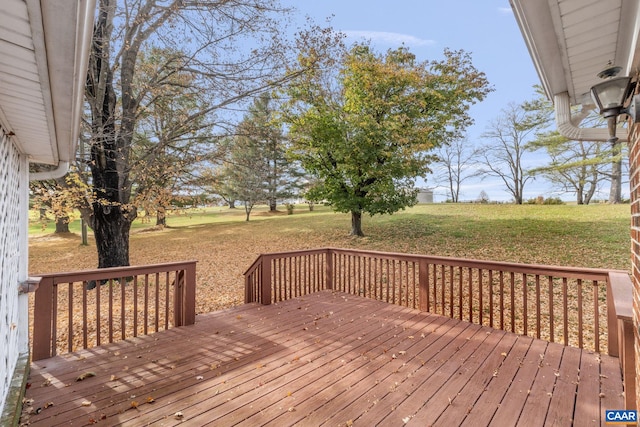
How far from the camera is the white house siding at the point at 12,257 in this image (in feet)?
7.67

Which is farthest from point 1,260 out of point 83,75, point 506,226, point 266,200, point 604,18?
point 266,200

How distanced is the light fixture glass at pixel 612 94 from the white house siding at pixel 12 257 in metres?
4.22

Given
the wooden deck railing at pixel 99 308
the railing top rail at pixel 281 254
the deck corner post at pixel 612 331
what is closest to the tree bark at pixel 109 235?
the wooden deck railing at pixel 99 308

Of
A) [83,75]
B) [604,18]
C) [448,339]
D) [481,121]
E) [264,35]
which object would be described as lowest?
[448,339]

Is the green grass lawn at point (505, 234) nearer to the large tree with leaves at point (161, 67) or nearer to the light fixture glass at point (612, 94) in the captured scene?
the large tree with leaves at point (161, 67)

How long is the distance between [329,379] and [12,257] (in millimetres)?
3190

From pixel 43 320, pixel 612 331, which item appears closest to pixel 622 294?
pixel 612 331

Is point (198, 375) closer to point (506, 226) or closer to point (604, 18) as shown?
point (604, 18)

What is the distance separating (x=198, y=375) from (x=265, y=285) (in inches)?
95.5

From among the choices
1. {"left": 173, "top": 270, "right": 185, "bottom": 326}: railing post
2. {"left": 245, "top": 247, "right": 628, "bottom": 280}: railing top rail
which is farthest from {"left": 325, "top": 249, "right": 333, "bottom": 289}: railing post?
{"left": 173, "top": 270, "right": 185, "bottom": 326}: railing post

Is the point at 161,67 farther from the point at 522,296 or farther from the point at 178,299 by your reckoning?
the point at 522,296

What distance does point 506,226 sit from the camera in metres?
11.6

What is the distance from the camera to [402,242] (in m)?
10.5

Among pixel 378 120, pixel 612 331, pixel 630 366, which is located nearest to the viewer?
pixel 630 366
